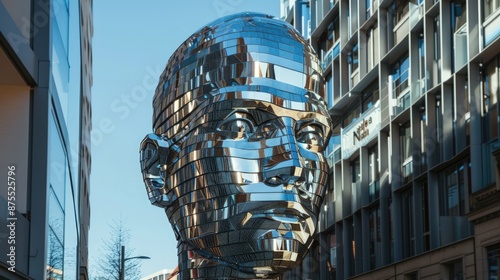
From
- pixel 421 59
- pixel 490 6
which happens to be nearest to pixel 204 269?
pixel 490 6

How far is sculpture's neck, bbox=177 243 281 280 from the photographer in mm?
5531

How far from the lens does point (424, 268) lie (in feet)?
88.0

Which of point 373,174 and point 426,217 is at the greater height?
point 373,174

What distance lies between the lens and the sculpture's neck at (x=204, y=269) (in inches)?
218

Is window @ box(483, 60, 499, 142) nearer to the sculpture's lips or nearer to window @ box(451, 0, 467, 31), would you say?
window @ box(451, 0, 467, 31)

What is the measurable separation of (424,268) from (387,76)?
24.1ft

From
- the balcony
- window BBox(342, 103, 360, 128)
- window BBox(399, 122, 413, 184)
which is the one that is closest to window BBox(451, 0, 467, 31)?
window BBox(399, 122, 413, 184)

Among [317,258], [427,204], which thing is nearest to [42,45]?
[427,204]

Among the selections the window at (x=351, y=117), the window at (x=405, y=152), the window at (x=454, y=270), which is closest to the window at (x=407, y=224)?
the window at (x=405, y=152)

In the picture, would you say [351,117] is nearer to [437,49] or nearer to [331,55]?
[331,55]

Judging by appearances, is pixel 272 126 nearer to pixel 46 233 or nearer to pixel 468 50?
pixel 46 233

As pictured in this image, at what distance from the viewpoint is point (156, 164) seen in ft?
19.2

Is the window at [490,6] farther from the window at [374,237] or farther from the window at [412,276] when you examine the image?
the window at [374,237]

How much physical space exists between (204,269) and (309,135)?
1005mm
